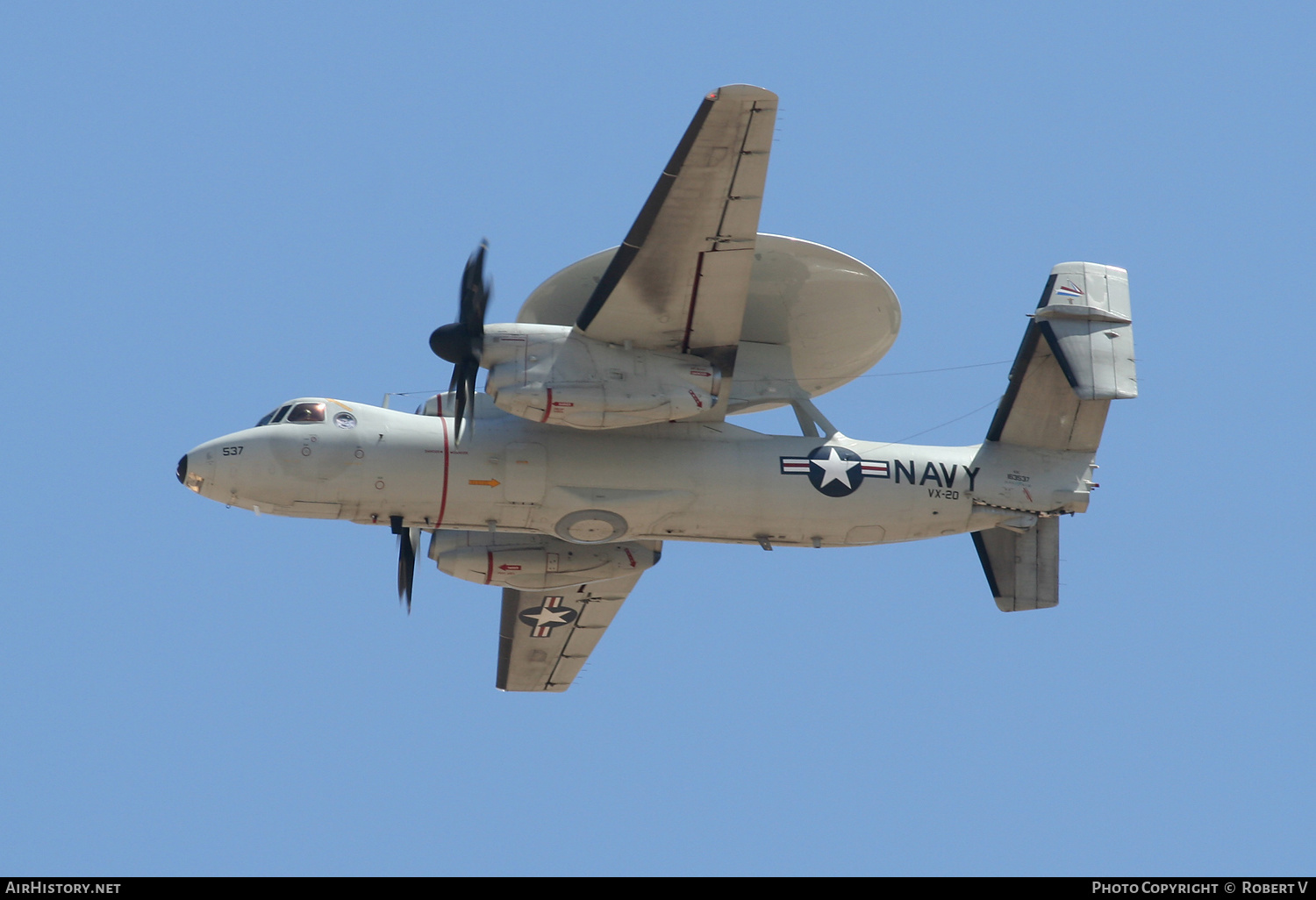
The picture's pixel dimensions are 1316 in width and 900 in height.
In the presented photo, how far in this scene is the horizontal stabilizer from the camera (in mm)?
29969

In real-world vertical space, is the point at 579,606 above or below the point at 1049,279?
below

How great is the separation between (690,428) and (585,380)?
2461mm

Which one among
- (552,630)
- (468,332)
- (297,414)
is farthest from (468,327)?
(552,630)

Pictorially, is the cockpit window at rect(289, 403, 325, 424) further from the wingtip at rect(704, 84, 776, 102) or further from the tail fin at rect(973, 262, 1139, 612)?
the tail fin at rect(973, 262, 1139, 612)

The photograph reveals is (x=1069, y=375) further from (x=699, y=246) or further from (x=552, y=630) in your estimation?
(x=552, y=630)

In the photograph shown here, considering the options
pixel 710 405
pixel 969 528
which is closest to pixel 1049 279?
pixel 969 528

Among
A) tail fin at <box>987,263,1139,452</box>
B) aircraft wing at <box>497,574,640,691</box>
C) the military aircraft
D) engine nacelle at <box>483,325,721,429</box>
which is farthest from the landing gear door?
tail fin at <box>987,263,1139,452</box>

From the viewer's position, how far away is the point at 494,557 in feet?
97.2

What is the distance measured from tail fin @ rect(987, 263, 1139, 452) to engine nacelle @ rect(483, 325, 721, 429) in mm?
5442

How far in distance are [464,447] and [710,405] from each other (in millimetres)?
3815

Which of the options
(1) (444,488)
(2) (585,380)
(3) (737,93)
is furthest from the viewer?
(1) (444,488)

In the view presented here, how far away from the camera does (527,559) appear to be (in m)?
29.7

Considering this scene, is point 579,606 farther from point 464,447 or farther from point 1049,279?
point 1049,279

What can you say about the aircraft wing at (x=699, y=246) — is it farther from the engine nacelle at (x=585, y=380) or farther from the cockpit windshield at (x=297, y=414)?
the cockpit windshield at (x=297, y=414)
